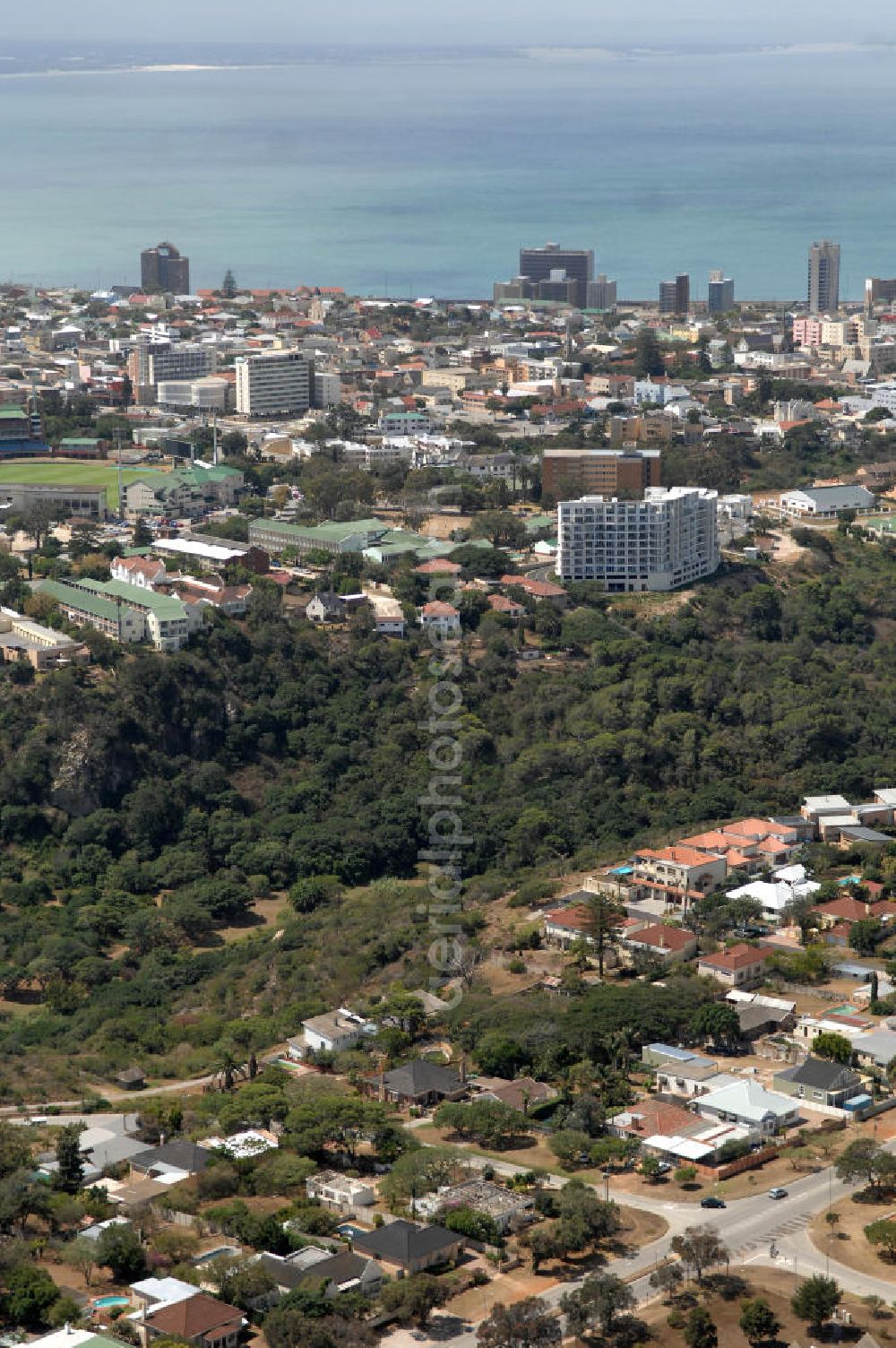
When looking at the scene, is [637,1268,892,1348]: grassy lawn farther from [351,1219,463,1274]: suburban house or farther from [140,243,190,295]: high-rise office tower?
[140,243,190,295]: high-rise office tower

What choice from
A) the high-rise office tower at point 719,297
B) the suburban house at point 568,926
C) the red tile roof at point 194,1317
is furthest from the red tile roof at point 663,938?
the high-rise office tower at point 719,297

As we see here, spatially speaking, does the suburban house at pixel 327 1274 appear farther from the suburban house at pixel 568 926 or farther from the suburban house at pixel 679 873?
the suburban house at pixel 679 873

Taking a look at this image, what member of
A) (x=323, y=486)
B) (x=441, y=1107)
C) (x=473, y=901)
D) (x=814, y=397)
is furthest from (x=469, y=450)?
(x=441, y=1107)

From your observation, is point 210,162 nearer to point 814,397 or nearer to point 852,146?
point 852,146

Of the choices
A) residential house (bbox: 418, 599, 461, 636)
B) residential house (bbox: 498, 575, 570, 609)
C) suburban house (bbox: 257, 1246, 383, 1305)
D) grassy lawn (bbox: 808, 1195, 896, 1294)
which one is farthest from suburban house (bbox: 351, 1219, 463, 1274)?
residential house (bbox: 498, 575, 570, 609)

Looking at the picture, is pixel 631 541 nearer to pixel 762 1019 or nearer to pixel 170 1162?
pixel 762 1019

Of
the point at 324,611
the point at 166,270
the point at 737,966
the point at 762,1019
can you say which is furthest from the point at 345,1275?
the point at 166,270
